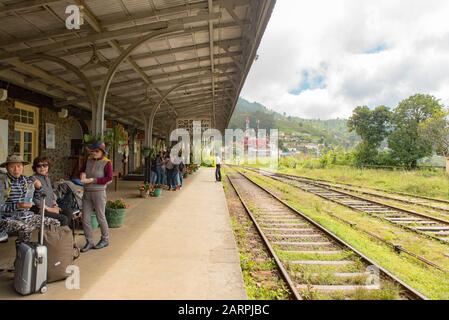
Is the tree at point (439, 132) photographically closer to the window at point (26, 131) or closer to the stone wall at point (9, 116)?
the window at point (26, 131)

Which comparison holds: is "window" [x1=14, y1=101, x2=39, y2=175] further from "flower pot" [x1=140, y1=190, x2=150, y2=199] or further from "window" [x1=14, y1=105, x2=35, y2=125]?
"flower pot" [x1=140, y1=190, x2=150, y2=199]

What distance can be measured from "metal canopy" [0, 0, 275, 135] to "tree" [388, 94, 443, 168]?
98.6ft

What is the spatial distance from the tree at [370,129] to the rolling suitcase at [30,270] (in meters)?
39.1

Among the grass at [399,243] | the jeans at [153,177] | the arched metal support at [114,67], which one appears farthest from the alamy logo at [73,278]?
the jeans at [153,177]

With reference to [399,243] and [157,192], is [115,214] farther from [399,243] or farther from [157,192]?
[399,243]

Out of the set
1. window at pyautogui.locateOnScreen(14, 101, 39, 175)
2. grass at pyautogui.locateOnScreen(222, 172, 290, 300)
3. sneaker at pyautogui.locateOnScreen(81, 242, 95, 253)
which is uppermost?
window at pyautogui.locateOnScreen(14, 101, 39, 175)

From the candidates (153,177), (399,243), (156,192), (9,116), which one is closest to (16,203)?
(9,116)

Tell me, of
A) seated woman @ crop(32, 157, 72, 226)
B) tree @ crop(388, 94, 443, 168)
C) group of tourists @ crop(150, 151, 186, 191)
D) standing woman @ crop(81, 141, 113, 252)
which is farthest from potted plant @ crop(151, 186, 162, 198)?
tree @ crop(388, 94, 443, 168)

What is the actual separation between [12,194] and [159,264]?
71.2 inches

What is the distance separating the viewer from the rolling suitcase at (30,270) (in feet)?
9.75

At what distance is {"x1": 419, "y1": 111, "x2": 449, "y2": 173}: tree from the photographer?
1106 inches

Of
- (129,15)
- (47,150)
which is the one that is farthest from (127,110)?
(129,15)

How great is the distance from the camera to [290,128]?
161 metres

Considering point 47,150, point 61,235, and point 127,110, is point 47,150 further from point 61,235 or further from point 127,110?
point 61,235
